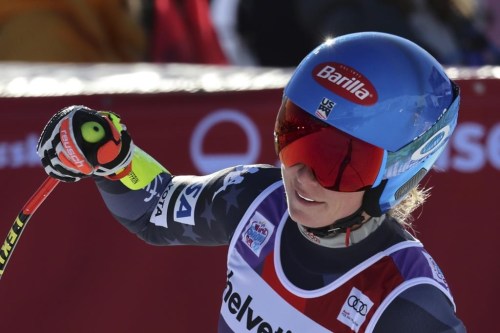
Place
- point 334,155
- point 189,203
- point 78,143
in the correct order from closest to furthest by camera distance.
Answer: point 334,155 → point 78,143 → point 189,203

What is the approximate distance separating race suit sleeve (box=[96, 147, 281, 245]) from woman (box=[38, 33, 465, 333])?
0.04 metres

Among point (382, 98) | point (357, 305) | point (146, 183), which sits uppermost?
point (382, 98)

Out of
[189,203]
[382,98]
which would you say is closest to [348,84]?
[382,98]

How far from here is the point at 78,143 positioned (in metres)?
2.66

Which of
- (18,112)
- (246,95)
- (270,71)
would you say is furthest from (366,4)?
(18,112)

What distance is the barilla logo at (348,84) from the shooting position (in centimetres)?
251

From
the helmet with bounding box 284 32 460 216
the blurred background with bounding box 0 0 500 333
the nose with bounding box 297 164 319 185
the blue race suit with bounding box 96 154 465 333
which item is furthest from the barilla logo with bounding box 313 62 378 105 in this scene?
the blurred background with bounding box 0 0 500 333

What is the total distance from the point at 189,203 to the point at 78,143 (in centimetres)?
40

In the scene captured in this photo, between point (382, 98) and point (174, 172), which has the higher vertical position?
point (382, 98)

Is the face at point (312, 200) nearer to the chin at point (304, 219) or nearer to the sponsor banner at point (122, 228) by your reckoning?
the chin at point (304, 219)

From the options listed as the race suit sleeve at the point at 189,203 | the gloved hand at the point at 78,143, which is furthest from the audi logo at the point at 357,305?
the gloved hand at the point at 78,143

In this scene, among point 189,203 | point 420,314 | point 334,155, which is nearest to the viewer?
point 420,314

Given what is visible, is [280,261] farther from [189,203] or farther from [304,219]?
[189,203]

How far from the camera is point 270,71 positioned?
4.58m
